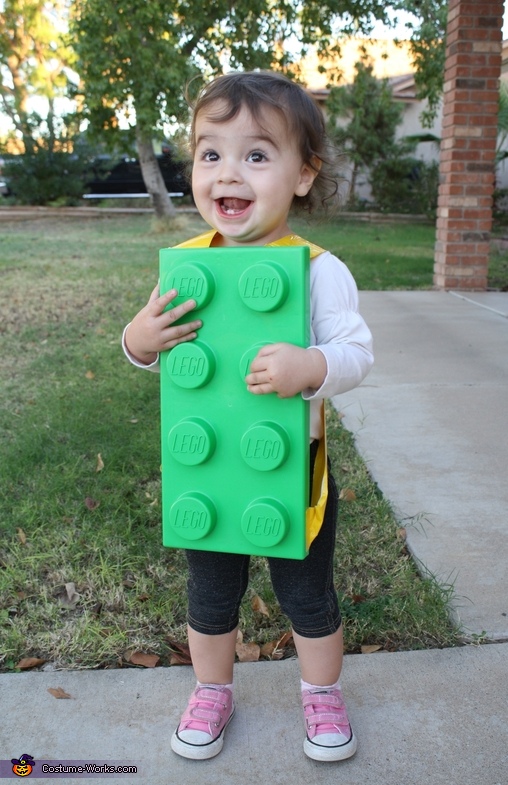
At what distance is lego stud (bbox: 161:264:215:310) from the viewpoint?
4.98 ft

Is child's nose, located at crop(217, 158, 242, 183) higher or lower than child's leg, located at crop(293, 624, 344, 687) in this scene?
higher

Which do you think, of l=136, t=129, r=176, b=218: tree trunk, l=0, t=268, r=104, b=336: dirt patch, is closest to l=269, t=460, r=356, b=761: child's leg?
l=0, t=268, r=104, b=336: dirt patch

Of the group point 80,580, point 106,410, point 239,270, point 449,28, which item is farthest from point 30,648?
point 449,28

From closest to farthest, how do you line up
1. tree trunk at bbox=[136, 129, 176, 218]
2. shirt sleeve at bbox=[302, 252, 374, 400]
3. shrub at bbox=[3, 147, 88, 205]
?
1. shirt sleeve at bbox=[302, 252, 374, 400]
2. tree trunk at bbox=[136, 129, 176, 218]
3. shrub at bbox=[3, 147, 88, 205]

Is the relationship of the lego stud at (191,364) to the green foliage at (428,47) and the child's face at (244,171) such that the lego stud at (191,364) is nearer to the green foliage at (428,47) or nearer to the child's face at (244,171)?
the child's face at (244,171)

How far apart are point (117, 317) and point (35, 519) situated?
355 cm

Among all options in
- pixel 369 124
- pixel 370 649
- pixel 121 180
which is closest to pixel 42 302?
pixel 370 649

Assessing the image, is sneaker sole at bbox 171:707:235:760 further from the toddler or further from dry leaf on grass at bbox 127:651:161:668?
dry leaf on grass at bbox 127:651:161:668

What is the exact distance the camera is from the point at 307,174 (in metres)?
1.73

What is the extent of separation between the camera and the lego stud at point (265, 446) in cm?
152

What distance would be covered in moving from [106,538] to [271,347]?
1389 mm

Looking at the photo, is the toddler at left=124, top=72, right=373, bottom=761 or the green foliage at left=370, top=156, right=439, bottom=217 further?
the green foliage at left=370, top=156, right=439, bottom=217

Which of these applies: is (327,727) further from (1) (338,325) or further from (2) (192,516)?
(1) (338,325)

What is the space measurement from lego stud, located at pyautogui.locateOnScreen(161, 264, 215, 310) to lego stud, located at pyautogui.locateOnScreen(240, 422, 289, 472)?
27 cm
